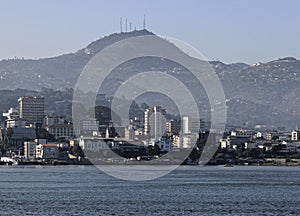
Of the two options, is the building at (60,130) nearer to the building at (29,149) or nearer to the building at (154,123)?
the building at (154,123)

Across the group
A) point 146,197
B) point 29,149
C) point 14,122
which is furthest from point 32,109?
point 146,197

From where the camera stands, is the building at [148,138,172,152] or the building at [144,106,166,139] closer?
the building at [148,138,172,152]

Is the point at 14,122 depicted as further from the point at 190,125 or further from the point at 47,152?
the point at 47,152

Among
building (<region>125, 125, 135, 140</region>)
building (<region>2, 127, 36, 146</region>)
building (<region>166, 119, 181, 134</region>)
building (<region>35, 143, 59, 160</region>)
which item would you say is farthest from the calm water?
building (<region>166, 119, 181, 134</region>)

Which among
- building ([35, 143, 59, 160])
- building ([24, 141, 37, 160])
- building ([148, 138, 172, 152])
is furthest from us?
building ([148, 138, 172, 152])

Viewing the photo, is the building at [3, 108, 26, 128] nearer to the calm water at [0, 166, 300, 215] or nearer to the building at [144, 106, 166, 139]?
the building at [144, 106, 166, 139]

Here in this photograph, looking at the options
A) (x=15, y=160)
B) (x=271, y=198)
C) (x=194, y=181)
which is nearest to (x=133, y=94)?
(x=15, y=160)

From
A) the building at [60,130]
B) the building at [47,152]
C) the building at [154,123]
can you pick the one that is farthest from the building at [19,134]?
the building at [154,123]
